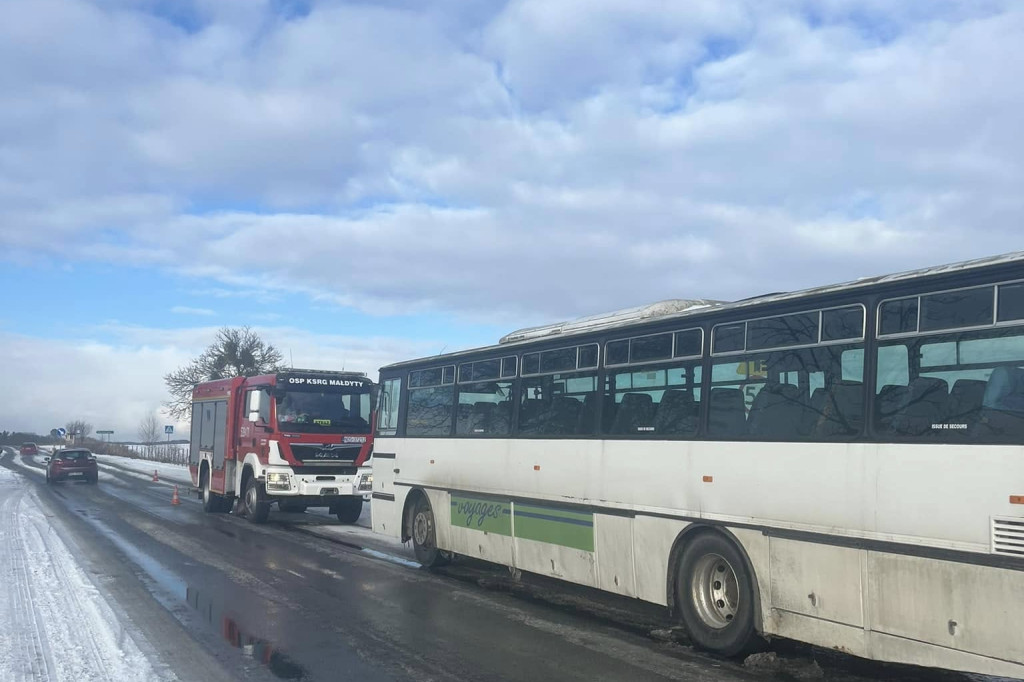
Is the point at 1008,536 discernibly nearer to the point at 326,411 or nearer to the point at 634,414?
the point at 634,414

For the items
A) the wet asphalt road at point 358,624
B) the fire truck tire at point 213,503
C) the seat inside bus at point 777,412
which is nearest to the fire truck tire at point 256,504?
the fire truck tire at point 213,503

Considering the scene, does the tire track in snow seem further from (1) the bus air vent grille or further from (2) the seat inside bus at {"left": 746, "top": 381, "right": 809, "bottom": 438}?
(1) the bus air vent grille

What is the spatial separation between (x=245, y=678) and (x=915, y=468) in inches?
207

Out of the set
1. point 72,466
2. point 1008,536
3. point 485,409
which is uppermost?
point 485,409

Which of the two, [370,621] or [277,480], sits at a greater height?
[277,480]

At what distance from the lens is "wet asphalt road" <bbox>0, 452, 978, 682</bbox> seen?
22.9 feet

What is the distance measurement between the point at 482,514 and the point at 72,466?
3027cm

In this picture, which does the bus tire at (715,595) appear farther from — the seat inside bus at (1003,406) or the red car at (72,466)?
the red car at (72,466)

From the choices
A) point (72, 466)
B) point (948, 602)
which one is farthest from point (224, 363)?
point (948, 602)

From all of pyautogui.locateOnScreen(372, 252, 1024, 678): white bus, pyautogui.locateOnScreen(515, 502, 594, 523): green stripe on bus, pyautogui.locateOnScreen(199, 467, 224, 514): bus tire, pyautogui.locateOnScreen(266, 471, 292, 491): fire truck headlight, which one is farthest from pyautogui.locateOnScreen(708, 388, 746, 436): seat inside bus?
pyautogui.locateOnScreen(199, 467, 224, 514): bus tire

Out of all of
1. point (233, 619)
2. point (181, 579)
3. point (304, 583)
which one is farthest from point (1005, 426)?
point (181, 579)

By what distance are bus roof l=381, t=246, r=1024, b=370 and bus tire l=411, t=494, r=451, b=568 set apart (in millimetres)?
2290

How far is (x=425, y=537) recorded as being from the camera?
42.1 feet

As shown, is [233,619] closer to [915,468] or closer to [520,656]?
[520,656]
